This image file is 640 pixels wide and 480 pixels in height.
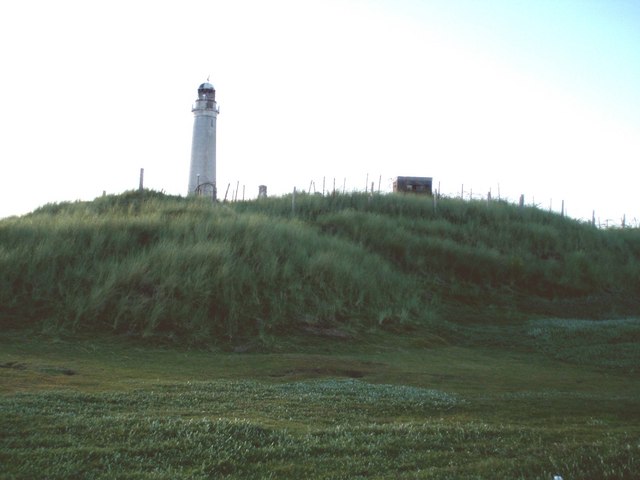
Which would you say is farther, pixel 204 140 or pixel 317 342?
pixel 204 140

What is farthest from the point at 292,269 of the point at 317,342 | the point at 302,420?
the point at 302,420

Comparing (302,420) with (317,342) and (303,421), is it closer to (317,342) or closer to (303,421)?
(303,421)

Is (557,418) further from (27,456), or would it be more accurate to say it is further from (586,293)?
(586,293)

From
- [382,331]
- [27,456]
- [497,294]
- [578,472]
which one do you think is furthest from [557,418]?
[497,294]

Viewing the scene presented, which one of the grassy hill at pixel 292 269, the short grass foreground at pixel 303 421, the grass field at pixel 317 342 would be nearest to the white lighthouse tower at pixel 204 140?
the grassy hill at pixel 292 269

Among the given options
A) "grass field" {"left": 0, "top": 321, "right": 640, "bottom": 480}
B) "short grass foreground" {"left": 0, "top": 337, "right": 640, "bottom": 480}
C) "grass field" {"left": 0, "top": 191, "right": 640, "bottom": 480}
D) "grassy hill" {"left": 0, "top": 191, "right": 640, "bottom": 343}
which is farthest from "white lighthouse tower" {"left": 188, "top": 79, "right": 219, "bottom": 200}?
"short grass foreground" {"left": 0, "top": 337, "right": 640, "bottom": 480}

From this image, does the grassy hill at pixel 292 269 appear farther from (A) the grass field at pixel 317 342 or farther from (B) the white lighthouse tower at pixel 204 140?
(B) the white lighthouse tower at pixel 204 140

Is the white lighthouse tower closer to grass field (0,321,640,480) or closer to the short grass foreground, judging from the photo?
grass field (0,321,640,480)

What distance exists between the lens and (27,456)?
5.71 metres

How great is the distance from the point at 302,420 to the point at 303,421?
0.05 meters

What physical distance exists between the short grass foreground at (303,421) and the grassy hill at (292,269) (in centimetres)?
395

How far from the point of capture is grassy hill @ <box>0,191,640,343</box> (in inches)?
664

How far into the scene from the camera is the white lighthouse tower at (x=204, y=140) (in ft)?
142

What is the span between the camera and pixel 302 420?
769cm
